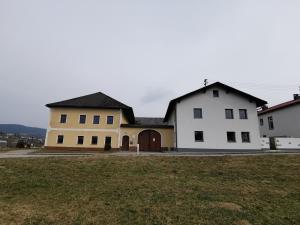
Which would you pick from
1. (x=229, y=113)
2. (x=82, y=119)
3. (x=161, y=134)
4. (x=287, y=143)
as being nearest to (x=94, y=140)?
(x=82, y=119)

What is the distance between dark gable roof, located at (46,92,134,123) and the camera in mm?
28467

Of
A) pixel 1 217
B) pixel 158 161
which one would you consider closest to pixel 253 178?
pixel 158 161

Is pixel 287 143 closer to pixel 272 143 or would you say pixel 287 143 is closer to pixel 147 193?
pixel 272 143

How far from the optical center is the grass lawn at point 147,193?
21.6ft

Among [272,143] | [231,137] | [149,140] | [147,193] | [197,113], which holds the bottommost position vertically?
[147,193]

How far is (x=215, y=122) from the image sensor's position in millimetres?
26031

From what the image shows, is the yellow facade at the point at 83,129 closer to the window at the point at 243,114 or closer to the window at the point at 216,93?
the window at the point at 216,93

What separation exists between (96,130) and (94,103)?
13.0ft

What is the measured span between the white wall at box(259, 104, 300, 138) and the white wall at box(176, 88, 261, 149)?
7.00 meters

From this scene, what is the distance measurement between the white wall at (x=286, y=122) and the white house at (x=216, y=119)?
6.19 metres

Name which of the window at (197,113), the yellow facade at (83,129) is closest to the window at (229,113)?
the window at (197,113)

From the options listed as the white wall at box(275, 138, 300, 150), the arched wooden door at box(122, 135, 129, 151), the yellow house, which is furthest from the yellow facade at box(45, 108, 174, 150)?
the white wall at box(275, 138, 300, 150)

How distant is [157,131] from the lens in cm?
3048

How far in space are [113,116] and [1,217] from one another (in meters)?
22.8
